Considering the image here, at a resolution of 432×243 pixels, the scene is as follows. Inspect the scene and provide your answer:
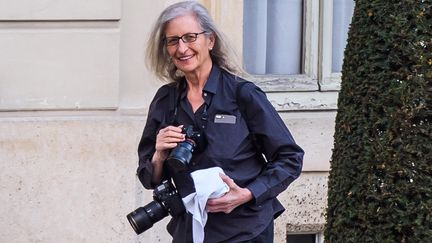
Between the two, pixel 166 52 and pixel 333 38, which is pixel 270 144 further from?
pixel 333 38

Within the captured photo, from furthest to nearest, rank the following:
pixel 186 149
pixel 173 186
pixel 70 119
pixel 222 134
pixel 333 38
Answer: pixel 333 38 < pixel 70 119 < pixel 173 186 < pixel 222 134 < pixel 186 149

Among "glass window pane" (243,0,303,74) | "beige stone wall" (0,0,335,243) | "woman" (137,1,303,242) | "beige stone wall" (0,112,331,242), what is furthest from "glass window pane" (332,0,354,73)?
"woman" (137,1,303,242)

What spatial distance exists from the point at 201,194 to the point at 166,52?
0.64 m

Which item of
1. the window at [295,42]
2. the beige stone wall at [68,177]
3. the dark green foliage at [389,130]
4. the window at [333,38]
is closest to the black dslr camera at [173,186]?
the dark green foliage at [389,130]

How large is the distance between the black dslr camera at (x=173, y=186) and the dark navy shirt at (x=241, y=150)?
0.05 metres

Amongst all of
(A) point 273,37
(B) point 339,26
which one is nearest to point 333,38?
(B) point 339,26

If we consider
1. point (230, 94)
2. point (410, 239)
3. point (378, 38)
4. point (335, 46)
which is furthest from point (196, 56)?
point (335, 46)

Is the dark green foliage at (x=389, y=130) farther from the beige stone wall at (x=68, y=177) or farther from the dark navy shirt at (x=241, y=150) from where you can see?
the beige stone wall at (x=68, y=177)

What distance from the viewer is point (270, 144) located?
4.34 m

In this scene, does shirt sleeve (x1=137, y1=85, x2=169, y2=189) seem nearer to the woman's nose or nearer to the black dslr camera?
the black dslr camera

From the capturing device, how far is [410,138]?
4316 mm

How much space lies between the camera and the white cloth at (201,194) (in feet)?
13.9

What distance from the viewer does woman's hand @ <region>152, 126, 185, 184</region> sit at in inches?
166

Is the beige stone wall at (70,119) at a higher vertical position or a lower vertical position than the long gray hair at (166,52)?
lower
